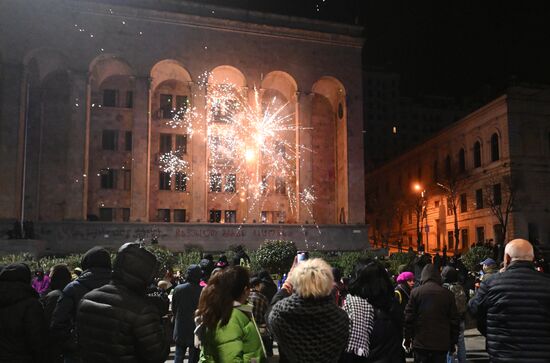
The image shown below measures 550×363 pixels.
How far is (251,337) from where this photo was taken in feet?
13.4

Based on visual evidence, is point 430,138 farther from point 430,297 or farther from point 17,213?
point 430,297

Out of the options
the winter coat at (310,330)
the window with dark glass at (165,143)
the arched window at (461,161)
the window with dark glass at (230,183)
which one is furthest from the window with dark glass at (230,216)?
the winter coat at (310,330)

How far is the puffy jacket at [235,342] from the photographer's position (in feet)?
13.1

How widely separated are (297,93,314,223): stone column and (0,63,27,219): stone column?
20301 millimetres

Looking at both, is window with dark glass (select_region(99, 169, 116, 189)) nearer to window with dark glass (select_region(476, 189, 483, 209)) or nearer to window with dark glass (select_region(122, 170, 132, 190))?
window with dark glass (select_region(122, 170, 132, 190))

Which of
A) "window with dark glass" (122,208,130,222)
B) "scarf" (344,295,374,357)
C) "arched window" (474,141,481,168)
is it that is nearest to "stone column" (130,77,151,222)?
"window with dark glass" (122,208,130,222)

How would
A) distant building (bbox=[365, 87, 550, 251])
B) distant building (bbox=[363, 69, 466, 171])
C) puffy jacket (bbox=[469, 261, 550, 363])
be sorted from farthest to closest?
distant building (bbox=[363, 69, 466, 171]) → distant building (bbox=[365, 87, 550, 251]) → puffy jacket (bbox=[469, 261, 550, 363])

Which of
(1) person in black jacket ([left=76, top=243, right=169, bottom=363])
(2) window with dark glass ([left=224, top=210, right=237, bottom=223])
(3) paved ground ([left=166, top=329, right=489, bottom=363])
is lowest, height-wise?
(3) paved ground ([left=166, top=329, right=489, bottom=363])

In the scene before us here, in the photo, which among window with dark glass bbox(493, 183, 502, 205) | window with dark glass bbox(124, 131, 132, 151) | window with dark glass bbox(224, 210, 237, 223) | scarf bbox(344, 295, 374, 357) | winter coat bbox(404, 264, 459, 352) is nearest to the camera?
scarf bbox(344, 295, 374, 357)

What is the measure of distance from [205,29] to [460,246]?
30.3m

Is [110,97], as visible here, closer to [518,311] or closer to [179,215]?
[179,215]

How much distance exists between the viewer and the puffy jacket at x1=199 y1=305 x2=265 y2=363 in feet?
13.1

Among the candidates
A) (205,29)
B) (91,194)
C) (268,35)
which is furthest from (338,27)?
(91,194)

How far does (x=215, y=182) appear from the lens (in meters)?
39.8
